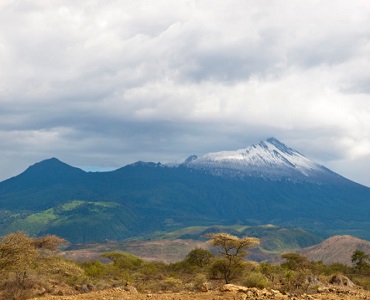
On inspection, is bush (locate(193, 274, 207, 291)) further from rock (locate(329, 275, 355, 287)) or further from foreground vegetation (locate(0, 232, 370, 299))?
rock (locate(329, 275, 355, 287))

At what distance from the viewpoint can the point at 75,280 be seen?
130 ft

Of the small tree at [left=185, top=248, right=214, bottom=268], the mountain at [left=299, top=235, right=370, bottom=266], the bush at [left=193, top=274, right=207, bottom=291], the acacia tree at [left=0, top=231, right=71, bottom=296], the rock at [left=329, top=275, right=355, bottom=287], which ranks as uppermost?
the acacia tree at [left=0, top=231, right=71, bottom=296]

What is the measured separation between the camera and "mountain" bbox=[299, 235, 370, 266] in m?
176

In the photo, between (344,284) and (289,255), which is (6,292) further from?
(289,255)

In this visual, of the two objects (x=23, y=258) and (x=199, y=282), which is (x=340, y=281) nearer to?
(x=199, y=282)

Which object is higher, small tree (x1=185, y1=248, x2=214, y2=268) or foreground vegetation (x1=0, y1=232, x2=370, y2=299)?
foreground vegetation (x1=0, y1=232, x2=370, y2=299)

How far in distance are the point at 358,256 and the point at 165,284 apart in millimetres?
52320

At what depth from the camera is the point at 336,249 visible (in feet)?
609

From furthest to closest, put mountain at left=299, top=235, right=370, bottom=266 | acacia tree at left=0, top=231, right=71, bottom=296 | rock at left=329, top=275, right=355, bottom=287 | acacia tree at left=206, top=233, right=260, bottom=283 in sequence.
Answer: mountain at left=299, top=235, right=370, bottom=266, rock at left=329, top=275, right=355, bottom=287, acacia tree at left=206, top=233, right=260, bottom=283, acacia tree at left=0, top=231, right=71, bottom=296

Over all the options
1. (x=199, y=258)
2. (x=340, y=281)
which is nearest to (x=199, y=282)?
(x=340, y=281)

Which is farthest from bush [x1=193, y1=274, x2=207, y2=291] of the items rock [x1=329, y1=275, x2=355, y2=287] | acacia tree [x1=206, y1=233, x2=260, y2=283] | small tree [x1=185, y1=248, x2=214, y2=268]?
small tree [x1=185, y1=248, x2=214, y2=268]

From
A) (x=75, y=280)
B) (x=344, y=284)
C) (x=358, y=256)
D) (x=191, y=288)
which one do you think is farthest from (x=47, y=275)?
(x=358, y=256)

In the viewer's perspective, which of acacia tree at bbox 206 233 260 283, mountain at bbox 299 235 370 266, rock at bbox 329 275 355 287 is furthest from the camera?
mountain at bbox 299 235 370 266

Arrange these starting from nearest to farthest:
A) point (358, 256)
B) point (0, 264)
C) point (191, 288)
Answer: point (0, 264)
point (191, 288)
point (358, 256)
